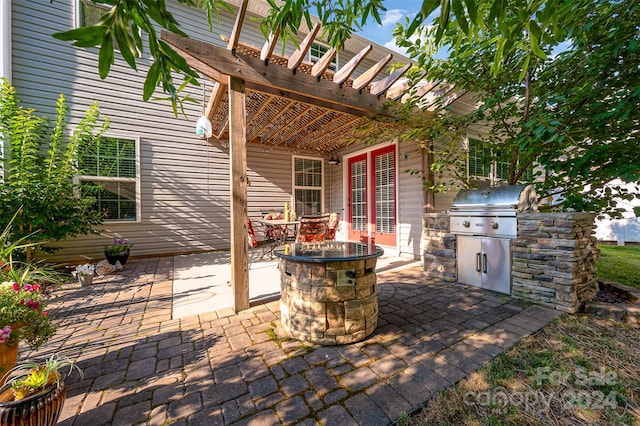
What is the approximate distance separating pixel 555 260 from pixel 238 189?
3611mm

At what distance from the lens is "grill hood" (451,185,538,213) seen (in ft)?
10.6

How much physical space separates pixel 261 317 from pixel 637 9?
16.4ft

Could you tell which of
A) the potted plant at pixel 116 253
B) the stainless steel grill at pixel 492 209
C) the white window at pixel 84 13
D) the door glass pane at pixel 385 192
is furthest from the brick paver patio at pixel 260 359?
the white window at pixel 84 13

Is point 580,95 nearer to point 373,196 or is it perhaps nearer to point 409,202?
point 409,202

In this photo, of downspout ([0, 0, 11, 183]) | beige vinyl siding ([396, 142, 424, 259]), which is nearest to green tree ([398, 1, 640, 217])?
beige vinyl siding ([396, 142, 424, 259])

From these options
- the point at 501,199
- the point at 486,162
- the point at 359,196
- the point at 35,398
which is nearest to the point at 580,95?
the point at 486,162

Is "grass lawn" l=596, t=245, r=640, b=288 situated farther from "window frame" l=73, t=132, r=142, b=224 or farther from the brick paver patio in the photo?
"window frame" l=73, t=132, r=142, b=224

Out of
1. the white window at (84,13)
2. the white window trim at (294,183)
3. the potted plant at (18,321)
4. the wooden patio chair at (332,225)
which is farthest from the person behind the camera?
the white window trim at (294,183)

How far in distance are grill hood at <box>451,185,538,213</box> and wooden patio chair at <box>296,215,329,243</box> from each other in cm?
213

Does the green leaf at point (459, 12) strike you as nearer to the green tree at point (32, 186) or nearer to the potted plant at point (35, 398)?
the potted plant at point (35, 398)

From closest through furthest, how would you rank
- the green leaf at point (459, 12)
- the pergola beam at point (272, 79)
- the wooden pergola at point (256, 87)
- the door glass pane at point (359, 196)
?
1. the green leaf at point (459, 12)
2. the pergola beam at point (272, 79)
3. the wooden pergola at point (256, 87)
4. the door glass pane at point (359, 196)

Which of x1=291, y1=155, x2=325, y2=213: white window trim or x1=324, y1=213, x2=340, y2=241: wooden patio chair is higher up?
x1=291, y1=155, x2=325, y2=213: white window trim

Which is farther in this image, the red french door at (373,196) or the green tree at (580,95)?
the red french door at (373,196)

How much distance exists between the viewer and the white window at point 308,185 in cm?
740
